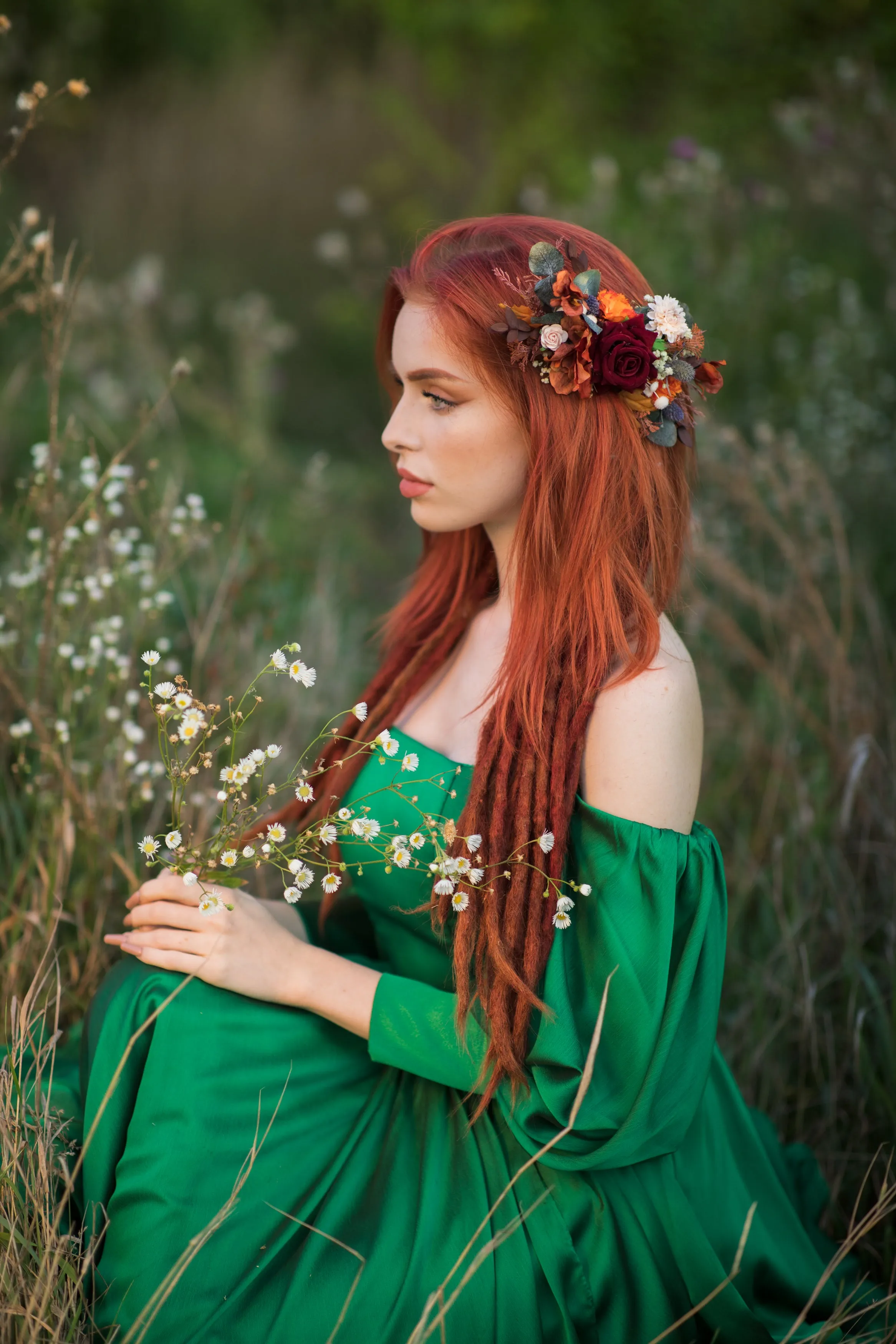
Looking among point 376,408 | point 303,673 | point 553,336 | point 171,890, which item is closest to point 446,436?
point 553,336

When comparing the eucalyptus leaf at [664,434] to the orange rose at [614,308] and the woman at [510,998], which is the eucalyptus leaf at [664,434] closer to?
the woman at [510,998]

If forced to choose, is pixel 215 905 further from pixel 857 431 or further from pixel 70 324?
pixel 857 431

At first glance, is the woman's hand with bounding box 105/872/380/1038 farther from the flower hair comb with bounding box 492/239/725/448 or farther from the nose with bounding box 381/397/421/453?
the flower hair comb with bounding box 492/239/725/448

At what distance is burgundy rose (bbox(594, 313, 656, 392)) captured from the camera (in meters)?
1.67

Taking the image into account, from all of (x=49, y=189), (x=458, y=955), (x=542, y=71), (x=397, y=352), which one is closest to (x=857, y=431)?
(x=397, y=352)

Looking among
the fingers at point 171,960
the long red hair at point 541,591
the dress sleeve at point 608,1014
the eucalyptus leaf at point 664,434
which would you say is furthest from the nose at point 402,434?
the fingers at point 171,960

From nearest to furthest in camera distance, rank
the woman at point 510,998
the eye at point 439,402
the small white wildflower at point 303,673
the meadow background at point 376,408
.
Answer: the small white wildflower at point 303,673 < the woman at point 510,998 < the eye at point 439,402 < the meadow background at point 376,408

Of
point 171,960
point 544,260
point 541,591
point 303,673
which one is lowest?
point 171,960

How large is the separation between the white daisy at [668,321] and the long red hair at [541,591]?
8cm

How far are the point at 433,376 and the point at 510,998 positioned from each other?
1020 mm

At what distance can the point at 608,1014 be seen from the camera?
5.30ft

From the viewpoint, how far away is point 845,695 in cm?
296

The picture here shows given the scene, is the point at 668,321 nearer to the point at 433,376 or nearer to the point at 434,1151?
the point at 433,376

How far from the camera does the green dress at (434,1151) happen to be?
154 centimetres
